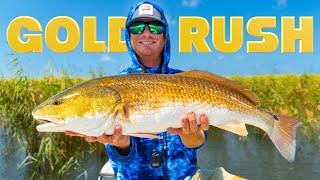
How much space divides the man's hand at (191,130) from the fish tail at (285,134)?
47 cm

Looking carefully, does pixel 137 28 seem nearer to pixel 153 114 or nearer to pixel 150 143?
pixel 150 143

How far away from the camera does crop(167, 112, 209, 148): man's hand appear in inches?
124

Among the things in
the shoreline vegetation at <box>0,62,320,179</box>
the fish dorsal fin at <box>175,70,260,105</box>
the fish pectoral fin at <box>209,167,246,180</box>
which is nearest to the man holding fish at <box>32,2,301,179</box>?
the fish dorsal fin at <box>175,70,260,105</box>

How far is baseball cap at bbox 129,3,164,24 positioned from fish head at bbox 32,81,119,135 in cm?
86

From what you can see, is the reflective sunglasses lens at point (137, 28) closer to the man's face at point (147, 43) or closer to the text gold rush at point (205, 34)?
the man's face at point (147, 43)

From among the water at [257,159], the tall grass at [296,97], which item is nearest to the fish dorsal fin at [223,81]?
the water at [257,159]

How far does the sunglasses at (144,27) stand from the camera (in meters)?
3.73

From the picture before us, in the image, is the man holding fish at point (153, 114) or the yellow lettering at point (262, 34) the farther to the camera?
the yellow lettering at point (262, 34)

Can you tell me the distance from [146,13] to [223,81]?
33.5 inches

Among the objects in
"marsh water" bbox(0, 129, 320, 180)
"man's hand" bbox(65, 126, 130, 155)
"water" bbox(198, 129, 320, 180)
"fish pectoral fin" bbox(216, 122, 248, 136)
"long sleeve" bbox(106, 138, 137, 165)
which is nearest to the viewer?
"man's hand" bbox(65, 126, 130, 155)

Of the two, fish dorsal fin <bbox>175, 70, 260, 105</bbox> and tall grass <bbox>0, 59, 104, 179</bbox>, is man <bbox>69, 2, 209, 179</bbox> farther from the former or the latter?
tall grass <bbox>0, 59, 104, 179</bbox>

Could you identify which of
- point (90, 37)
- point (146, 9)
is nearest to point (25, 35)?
point (90, 37)

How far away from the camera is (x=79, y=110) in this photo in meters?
3.03

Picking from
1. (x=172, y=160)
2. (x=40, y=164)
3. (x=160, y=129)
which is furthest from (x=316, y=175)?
(x=160, y=129)
